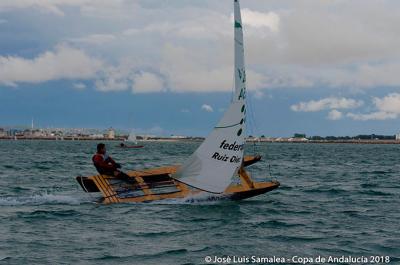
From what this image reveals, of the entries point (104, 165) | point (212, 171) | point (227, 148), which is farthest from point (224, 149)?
point (104, 165)

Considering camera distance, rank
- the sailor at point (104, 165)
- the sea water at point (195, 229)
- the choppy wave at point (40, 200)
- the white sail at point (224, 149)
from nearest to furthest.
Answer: the sea water at point (195, 229) → the white sail at point (224, 149) → the sailor at point (104, 165) → the choppy wave at point (40, 200)

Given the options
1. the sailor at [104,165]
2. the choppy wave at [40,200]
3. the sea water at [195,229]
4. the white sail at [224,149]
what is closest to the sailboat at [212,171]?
the white sail at [224,149]

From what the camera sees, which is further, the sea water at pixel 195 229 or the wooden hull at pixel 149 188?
the wooden hull at pixel 149 188

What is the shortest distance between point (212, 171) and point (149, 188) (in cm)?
262

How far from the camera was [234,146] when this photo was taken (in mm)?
20375

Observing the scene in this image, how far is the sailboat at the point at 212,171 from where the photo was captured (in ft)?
66.1

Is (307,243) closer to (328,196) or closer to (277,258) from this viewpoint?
(277,258)

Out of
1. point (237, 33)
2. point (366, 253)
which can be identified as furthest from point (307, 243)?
point (237, 33)

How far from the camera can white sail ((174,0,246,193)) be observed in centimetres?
2011

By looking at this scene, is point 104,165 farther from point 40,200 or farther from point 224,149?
point 224,149

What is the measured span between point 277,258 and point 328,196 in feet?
40.4

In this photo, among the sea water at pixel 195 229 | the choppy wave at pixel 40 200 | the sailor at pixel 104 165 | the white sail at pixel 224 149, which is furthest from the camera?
the choppy wave at pixel 40 200

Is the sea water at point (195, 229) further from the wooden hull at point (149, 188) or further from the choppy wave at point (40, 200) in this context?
the wooden hull at point (149, 188)

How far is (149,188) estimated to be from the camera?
2117 centimetres
